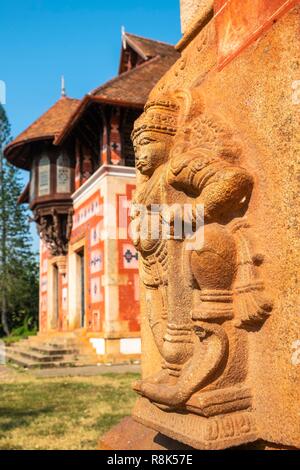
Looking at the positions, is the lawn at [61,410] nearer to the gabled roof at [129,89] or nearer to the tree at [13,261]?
the gabled roof at [129,89]

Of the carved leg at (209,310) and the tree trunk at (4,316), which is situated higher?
the carved leg at (209,310)

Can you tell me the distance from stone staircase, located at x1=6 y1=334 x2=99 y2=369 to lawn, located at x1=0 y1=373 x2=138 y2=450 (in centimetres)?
256

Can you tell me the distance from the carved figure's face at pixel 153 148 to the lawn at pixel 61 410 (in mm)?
2583

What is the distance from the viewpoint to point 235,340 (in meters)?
1.64

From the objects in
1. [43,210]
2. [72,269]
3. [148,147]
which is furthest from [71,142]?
[148,147]

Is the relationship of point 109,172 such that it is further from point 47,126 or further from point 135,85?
point 47,126

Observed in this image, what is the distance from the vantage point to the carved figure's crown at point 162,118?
199cm

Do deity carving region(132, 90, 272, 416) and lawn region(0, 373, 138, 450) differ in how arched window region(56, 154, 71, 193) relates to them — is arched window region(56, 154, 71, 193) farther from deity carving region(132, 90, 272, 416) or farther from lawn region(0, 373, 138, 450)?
deity carving region(132, 90, 272, 416)

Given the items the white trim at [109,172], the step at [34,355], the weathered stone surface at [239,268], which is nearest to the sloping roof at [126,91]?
the white trim at [109,172]

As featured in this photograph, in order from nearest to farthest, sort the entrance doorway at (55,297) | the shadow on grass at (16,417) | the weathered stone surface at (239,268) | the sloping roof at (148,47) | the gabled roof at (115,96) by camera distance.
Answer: the weathered stone surface at (239,268)
the shadow on grass at (16,417)
the gabled roof at (115,96)
the sloping roof at (148,47)
the entrance doorway at (55,297)

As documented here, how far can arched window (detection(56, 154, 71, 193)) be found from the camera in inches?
575

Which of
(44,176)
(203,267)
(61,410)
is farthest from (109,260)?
(203,267)
